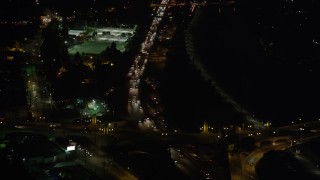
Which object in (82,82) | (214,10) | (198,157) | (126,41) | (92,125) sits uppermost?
(214,10)

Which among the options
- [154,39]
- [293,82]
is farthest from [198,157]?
[154,39]

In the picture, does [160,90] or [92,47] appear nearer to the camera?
[160,90]

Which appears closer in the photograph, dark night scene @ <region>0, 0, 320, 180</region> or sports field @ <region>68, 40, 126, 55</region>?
dark night scene @ <region>0, 0, 320, 180</region>

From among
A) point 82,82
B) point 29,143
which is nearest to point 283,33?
point 82,82

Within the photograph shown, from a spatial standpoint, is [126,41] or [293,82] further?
[126,41]

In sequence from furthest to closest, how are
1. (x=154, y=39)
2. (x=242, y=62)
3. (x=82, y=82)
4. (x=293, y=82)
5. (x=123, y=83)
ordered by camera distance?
1. (x=154, y=39)
2. (x=242, y=62)
3. (x=293, y=82)
4. (x=123, y=83)
5. (x=82, y=82)

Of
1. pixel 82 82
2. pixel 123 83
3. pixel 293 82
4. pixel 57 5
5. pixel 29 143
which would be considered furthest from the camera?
pixel 57 5

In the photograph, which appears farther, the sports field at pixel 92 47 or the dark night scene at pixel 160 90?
the sports field at pixel 92 47

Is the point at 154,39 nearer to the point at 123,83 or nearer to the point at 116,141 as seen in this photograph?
the point at 123,83

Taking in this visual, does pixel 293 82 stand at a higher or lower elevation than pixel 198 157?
higher

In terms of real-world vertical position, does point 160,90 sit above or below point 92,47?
below
